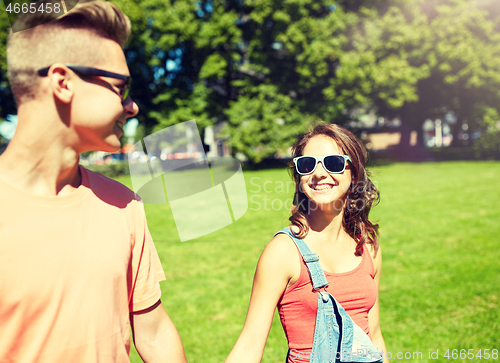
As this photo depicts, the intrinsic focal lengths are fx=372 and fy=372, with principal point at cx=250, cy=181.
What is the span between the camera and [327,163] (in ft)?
7.32

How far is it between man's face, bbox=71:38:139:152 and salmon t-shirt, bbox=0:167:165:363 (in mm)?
247

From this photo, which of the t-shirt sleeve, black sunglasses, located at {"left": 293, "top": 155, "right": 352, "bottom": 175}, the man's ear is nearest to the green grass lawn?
black sunglasses, located at {"left": 293, "top": 155, "right": 352, "bottom": 175}

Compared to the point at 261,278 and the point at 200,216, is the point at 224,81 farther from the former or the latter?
the point at 261,278

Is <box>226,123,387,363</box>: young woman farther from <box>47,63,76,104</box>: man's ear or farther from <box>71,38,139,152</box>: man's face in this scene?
<box>47,63,76,104</box>: man's ear

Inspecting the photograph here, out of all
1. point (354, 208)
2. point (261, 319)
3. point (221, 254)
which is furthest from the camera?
point (221, 254)

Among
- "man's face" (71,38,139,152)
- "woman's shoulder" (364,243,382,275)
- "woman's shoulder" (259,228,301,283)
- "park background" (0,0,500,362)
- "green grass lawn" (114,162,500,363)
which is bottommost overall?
"green grass lawn" (114,162,500,363)

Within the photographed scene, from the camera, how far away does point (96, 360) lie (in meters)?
1.41

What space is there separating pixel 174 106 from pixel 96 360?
26.8 m

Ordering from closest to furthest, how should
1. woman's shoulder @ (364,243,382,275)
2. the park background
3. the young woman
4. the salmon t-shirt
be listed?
1. the salmon t-shirt
2. the young woman
3. woman's shoulder @ (364,243,382,275)
4. the park background

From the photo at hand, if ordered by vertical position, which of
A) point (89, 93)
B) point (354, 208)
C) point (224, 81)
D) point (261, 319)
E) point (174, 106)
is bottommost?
point (261, 319)

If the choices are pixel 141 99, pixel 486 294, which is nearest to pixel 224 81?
pixel 141 99

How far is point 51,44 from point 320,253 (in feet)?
5.45

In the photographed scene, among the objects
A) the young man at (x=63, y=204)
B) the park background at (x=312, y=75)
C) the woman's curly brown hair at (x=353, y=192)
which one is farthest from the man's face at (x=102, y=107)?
the park background at (x=312, y=75)

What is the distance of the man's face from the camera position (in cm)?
137
